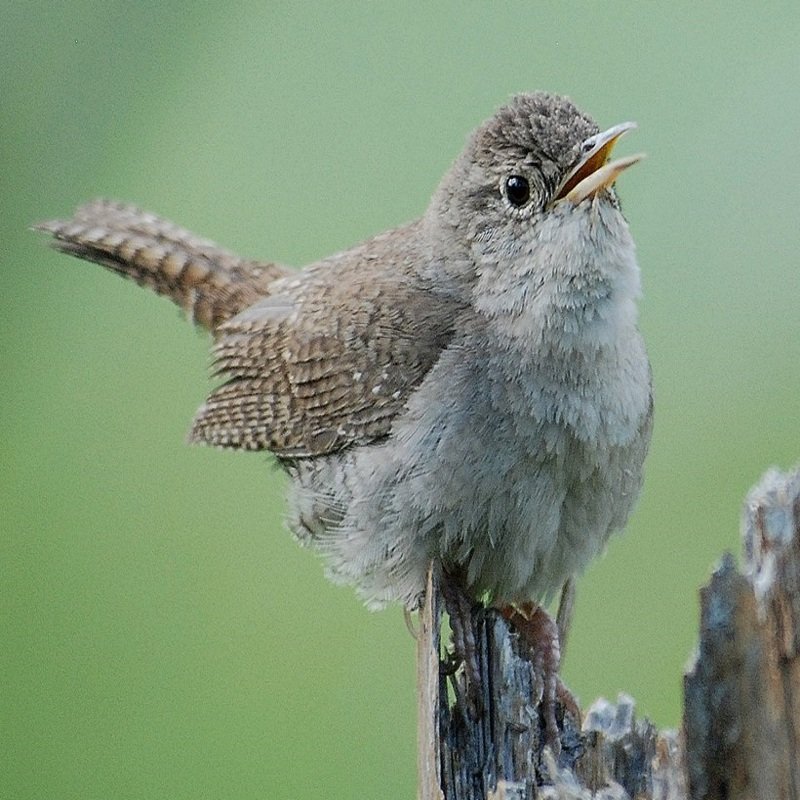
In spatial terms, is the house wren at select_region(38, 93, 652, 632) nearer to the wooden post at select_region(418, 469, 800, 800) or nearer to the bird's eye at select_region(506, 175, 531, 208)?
the bird's eye at select_region(506, 175, 531, 208)

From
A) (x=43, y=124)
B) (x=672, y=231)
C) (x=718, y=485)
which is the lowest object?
(x=718, y=485)

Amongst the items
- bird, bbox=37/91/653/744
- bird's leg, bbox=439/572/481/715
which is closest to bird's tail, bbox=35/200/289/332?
bird, bbox=37/91/653/744

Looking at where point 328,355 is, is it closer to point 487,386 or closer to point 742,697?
point 487,386

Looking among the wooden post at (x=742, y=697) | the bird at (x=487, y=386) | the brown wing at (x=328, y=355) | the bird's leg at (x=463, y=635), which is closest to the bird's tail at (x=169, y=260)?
the brown wing at (x=328, y=355)

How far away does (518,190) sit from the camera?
292 cm

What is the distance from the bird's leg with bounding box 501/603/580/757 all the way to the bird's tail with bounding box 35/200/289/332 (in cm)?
131

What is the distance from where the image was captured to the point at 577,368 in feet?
9.23

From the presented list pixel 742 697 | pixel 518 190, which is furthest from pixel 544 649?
pixel 742 697

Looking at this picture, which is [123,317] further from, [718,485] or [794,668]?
[794,668]

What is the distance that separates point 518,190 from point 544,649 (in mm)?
1035

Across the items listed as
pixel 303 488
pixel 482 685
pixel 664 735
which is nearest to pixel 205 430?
pixel 303 488

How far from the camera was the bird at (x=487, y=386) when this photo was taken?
2.80 meters

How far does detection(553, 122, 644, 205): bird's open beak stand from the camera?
8.63 feet

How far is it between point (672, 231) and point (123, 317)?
188 centimetres
